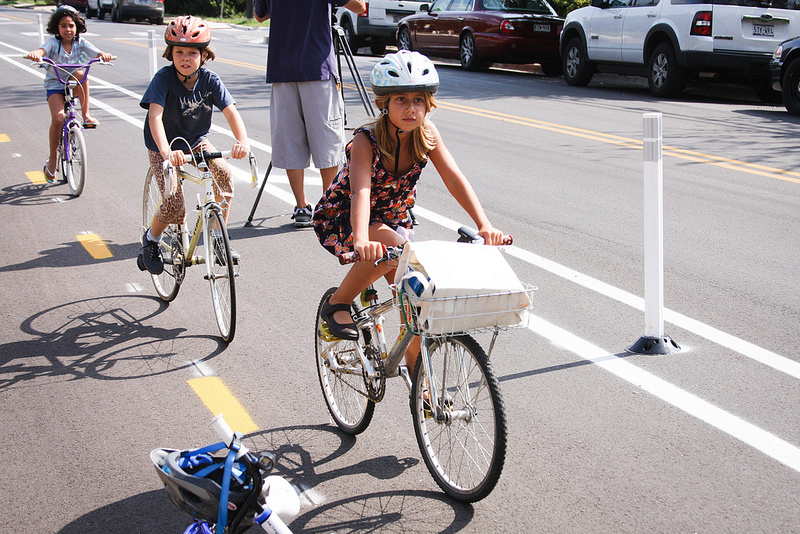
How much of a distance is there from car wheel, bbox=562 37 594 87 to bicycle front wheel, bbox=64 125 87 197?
1038 cm

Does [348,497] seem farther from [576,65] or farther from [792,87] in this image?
[576,65]

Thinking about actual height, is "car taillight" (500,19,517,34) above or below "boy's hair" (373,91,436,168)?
above

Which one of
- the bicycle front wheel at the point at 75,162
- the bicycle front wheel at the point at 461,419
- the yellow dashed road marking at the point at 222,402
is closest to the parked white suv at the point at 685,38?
the bicycle front wheel at the point at 75,162

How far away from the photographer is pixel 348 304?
3.89 m

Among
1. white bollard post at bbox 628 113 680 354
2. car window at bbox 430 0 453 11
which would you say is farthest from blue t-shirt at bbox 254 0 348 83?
car window at bbox 430 0 453 11

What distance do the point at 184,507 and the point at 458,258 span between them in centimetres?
123

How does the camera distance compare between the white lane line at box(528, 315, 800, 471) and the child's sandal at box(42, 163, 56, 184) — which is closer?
the white lane line at box(528, 315, 800, 471)

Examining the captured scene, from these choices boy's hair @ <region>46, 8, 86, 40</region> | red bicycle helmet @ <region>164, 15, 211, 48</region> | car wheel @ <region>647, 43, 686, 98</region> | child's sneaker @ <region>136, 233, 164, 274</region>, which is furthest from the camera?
car wheel @ <region>647, 43, 686, 98</region>

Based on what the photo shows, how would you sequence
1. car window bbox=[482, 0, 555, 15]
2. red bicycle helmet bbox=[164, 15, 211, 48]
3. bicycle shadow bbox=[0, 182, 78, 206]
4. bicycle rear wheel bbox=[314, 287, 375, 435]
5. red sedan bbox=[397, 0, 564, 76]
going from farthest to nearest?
1. car window bbox=[482, 0, 555, 15]
2. red sedan bbox=[397, 0, 564, 76]
3. bicycle shadow bbox=[0, 182, 78, 206]
4. red bicycle helmet bbox=[164, 15, 211, 48]
5. bicycle rear wheel bbox=[314, 287, 375, 435]

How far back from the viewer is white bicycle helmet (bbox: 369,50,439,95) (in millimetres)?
3463

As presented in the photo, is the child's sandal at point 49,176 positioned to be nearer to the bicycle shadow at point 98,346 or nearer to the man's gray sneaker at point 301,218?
the man's gray sneaker at point 301,218

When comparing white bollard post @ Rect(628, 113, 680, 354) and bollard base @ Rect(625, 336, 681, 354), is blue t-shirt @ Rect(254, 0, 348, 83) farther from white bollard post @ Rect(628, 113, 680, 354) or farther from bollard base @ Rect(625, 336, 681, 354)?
bollard base @ Rect(625, 336, 681, 354)

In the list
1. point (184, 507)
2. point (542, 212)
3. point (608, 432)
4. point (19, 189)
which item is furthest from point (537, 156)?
point (184, 507)

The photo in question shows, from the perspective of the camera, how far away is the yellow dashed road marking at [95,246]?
695 centimetres
